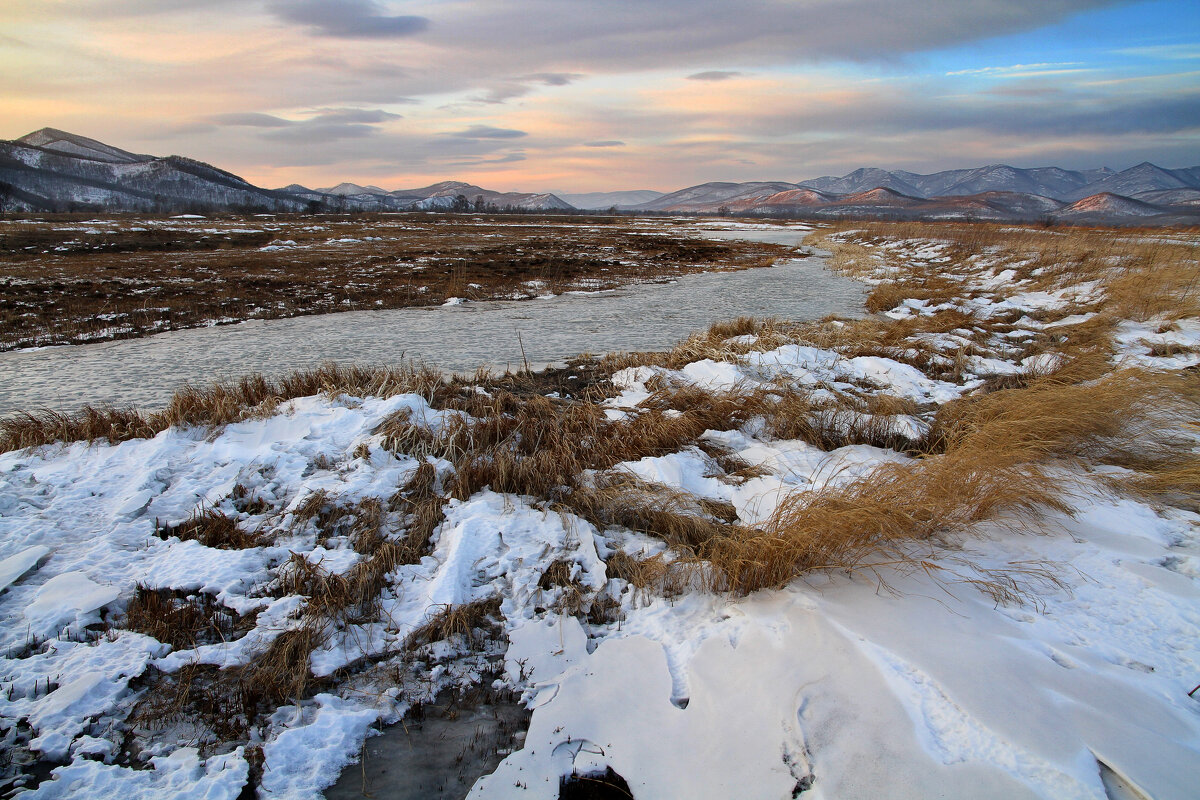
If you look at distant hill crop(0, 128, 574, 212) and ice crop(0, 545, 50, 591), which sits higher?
distant hill crop(0, 128, 574, 212)

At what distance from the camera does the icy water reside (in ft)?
26.8

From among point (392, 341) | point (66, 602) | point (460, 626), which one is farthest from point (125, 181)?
point (460, 626)

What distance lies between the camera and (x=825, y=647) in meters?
2.87

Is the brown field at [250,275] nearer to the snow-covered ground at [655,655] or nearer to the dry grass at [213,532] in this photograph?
the dry grass at [213,532]

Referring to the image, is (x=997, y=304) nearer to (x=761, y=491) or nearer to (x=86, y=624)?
(x=761, y=491)

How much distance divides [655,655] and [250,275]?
71.2 ft

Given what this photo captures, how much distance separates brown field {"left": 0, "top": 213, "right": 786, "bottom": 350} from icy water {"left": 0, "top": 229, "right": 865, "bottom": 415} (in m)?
1.47

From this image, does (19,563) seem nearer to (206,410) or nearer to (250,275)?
(206,410)

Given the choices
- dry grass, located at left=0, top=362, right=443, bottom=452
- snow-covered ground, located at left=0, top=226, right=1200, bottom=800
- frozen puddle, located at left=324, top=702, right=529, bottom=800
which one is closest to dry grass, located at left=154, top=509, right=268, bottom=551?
snow-covered ground, located at left=0, top=226, right=1200, bottom=800

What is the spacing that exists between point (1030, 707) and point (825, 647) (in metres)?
0.83

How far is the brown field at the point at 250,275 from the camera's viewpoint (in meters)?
12.9

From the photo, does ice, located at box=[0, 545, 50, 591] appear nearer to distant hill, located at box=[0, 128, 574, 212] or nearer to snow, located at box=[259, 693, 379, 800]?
snow, located at box=[259, 693, 379, 800]

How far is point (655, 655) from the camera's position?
3.17 meters

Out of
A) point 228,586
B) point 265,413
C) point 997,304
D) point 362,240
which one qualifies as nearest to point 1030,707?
point 228,586
